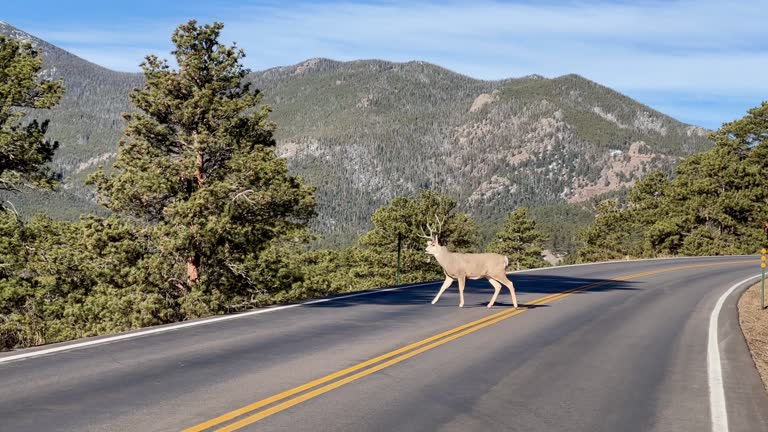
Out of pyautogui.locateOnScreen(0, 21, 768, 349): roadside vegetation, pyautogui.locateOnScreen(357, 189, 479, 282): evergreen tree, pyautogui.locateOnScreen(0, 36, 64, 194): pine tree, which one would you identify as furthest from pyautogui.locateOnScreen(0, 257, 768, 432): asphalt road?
pyautogui.locateOnScreen(357, 189, 479, 282): evergreen tree

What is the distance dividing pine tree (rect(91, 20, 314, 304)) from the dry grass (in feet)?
47.6

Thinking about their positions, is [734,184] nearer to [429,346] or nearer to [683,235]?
[683,235]

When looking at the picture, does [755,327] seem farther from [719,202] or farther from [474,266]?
[719,202]

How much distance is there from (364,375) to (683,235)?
61.8 m

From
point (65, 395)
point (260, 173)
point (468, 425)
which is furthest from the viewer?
point (260, 173)

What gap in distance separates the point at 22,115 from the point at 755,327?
21560mm

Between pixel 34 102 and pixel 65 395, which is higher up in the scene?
pixel 34 102

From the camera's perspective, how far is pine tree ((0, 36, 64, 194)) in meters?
23.1

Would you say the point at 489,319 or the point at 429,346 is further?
the point at 489,319

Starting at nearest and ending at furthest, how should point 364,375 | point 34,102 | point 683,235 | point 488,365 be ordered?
point 364,375 → point 488,365 → point 34,102 → point 683,235

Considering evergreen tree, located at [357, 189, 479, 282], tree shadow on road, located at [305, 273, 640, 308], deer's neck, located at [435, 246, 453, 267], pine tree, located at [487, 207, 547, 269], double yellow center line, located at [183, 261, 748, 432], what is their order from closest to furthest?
double yellow center line, located at [183, 261, 748, 432] < deer's neck, located at [435, 246, 453, 267] < tree shadow on road, located at [305, 273, 640, 308] < evergreen tree, located at [357, 189, 479, 282] < pine tree, located at [487, 207, 547, 269]

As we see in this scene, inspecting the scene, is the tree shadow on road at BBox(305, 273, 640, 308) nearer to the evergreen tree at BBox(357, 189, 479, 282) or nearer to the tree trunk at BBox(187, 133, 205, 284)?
the tree trunk at BBox(187, 133, 205, 284)

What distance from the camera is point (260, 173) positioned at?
26062 millimetres

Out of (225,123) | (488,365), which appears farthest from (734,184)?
(488,365)
